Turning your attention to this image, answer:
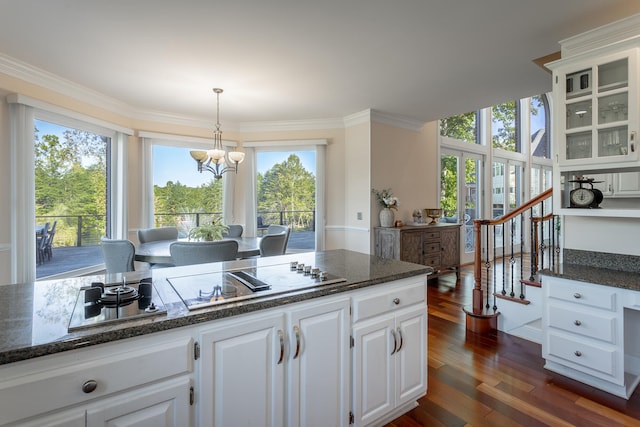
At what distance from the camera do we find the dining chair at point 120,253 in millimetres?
2725

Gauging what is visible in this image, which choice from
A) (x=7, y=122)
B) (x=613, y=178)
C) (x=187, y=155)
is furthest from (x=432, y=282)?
(x=7, y=122)

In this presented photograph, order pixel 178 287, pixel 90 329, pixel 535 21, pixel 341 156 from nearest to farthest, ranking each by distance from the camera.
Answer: pixel 90 329 → pixel 178 287 → pixel 535 21 → pixel 341 156

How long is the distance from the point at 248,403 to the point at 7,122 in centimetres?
359

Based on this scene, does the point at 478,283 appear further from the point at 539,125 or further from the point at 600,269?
the point at 539,125

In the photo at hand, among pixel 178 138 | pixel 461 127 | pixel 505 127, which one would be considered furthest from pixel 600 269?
pixel 505 127

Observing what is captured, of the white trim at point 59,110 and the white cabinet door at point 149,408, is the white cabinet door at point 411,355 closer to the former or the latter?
the white cabinet door at point 149,408

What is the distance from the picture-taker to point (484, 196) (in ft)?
20.3

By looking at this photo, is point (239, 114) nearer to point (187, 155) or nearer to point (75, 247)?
point (187, 155)

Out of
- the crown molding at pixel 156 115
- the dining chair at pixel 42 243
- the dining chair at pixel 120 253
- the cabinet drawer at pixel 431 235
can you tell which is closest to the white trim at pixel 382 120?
the crown molding at pixel 156 115

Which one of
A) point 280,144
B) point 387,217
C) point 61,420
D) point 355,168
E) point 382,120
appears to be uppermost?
point 382,120

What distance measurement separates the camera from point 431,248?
179 inches

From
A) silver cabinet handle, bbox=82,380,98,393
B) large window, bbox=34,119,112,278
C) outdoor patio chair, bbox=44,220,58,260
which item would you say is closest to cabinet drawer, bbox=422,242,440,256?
silver cabinet handle, bbox=82,380,98,393

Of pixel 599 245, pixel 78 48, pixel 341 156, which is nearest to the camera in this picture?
pixel 599 245

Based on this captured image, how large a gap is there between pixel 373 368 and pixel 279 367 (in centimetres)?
56
